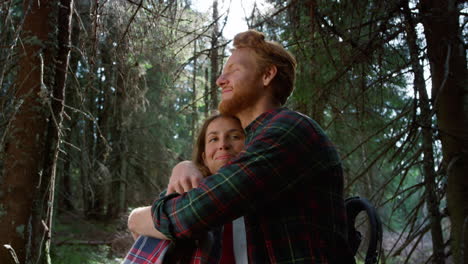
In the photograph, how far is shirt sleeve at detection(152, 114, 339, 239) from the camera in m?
1.46

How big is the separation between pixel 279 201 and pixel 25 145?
228cm

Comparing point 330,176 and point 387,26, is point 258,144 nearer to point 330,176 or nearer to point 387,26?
point 330,176

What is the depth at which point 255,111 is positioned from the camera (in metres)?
2.02

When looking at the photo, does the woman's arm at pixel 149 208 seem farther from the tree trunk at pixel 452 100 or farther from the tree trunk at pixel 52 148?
the tree trunk at pixel 452 100

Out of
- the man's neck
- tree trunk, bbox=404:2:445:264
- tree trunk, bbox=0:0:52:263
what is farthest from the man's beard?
tree trunk, bbox=404:2:445:264

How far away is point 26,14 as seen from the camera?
297 cm

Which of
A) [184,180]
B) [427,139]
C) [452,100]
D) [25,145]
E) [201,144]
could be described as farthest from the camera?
[452,100]

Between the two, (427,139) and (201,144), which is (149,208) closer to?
(201,144)

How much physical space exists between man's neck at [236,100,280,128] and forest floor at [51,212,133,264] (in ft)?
18.0

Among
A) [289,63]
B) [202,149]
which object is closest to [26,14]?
[202,149]

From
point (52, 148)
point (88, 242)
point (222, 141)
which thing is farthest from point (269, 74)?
point (88, 242)

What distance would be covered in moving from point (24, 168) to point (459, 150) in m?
3.72

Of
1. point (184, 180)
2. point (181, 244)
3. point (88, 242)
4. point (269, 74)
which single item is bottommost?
point (88, 242)

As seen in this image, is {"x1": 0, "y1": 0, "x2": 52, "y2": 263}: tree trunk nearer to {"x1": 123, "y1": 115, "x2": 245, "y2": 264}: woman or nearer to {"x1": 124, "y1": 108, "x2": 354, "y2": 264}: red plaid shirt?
{"x1": 123, "y1": 115, "x2": 245, "y2": 264}: woman
